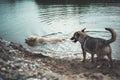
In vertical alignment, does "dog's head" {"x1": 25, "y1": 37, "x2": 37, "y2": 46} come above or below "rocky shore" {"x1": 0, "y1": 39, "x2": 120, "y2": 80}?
below

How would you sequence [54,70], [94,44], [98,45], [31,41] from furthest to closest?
1. [31,41]
2. [94,44]
3. [98,45]
4. [54,70]

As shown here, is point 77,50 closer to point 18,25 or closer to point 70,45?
point 70,45

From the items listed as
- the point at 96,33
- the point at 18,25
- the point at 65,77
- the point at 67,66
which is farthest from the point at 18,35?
the point at 65,77

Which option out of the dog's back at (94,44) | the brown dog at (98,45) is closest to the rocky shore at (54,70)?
the brown dog at (98,45)

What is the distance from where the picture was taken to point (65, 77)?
38.2ft

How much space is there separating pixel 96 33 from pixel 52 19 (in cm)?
949

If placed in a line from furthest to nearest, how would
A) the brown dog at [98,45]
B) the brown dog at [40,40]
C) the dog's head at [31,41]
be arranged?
the dog's head at [31,41], the brown dog at [40,40], the brown dog at [98,45]

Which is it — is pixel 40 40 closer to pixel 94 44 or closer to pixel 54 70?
pixel 94 44

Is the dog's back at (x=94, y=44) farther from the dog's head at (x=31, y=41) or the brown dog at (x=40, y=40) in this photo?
the dog's head at (x=31, y=41)

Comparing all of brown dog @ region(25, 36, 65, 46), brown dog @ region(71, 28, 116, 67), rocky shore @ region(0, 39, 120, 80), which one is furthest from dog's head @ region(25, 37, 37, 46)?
brown dog @ region(71, 28, 116, 67)

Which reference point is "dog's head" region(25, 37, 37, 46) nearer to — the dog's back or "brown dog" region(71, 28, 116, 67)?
"brown dog" region(71, 28, 116, 67)

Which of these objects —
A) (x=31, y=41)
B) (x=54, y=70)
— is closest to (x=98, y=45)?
(x=54, y=70)

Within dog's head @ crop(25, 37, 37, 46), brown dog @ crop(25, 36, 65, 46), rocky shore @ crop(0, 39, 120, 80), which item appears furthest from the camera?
dog's head @ crop(25, 37, 37, 46)

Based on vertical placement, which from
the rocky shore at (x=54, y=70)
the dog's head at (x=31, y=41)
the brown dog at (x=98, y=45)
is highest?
the brown dog at (x=98, y=45)
